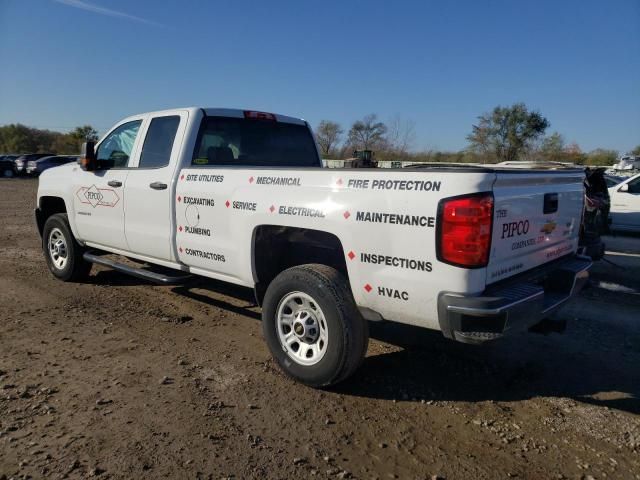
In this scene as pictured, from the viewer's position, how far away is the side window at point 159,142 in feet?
16.0

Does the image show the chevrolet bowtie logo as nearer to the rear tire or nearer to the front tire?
the front tire

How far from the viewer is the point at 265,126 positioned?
542 centimetres

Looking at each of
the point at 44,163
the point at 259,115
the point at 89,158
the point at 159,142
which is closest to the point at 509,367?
the point at 259,115

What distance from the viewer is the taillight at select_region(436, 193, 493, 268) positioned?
111 inches

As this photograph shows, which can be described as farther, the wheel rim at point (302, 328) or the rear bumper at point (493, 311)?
the wheel rim at point (302, 328)

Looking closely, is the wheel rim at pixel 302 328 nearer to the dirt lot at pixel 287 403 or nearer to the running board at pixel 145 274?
the dirt lot at pixel 287 403

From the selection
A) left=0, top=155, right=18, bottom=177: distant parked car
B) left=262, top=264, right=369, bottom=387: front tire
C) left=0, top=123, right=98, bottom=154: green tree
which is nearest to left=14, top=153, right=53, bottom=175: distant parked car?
left=0, top=155, right=18, bottom=177: distant parked car

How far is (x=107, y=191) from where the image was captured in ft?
18.0

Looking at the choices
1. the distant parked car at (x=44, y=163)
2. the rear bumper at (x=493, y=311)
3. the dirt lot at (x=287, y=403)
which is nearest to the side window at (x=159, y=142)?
the dirt lot at (x=287, y=403)

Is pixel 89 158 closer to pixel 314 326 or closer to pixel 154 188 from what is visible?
pixel 154 188

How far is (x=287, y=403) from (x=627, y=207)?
1264 centimetres

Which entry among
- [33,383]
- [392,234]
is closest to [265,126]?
[392,234]

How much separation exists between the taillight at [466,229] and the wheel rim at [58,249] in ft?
17.3

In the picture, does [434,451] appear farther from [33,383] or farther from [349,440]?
[33,383]
